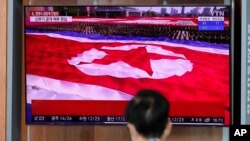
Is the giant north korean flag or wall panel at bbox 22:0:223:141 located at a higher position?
the giant north korean flag

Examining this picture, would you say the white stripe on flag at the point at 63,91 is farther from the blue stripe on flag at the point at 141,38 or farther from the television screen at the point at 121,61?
the blue stripe on flag at the point at 141,38

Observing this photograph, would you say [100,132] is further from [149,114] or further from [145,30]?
[149,114]

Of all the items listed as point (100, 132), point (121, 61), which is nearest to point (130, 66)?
point (121, 61)

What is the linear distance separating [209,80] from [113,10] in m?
0.67

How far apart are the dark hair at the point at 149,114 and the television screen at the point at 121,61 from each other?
107cm

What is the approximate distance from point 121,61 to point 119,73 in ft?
0.23

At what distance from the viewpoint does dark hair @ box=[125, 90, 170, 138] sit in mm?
1262

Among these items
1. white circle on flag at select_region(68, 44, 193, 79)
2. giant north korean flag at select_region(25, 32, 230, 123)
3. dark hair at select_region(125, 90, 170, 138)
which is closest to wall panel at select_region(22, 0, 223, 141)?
giant north korean flag at select_region(25, 32, 230, 123)

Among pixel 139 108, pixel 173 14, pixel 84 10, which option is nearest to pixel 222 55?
pixel 173 14

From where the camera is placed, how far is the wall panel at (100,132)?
254 centimetres

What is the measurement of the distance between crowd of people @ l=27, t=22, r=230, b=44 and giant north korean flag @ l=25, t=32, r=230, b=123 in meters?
0.04

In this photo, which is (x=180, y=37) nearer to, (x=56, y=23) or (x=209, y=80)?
(x=209, y=80)
